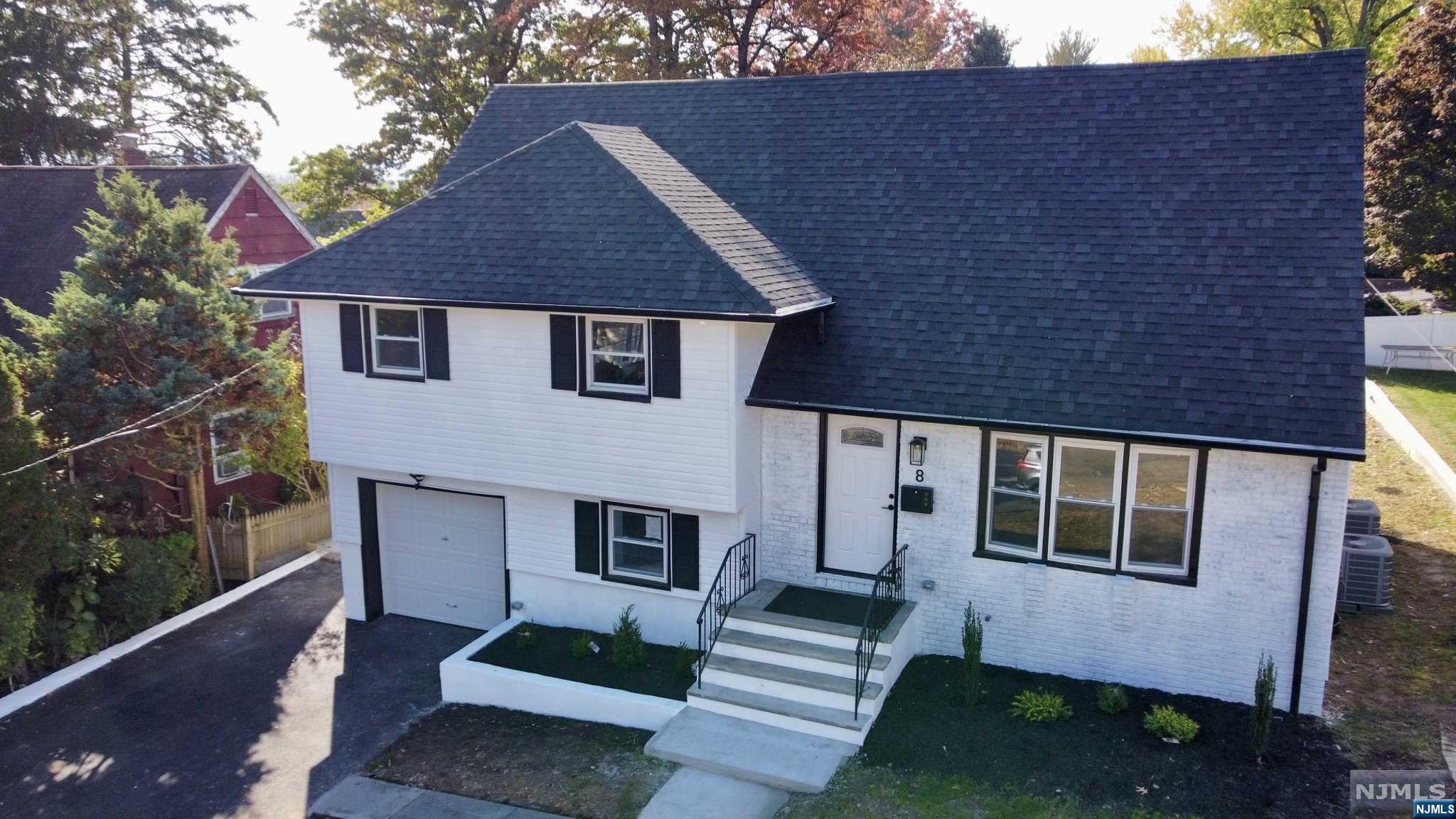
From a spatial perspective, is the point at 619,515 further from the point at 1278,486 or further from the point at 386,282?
the point at 1278,486

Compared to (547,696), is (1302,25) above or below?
above

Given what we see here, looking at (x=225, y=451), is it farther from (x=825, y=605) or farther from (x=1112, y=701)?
(x=1112, y=701)

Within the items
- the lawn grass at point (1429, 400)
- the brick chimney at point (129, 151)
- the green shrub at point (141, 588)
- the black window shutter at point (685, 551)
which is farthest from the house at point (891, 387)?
the brick chimney at point (129, 151)

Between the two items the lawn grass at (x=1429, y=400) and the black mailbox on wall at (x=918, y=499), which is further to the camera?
the lawn grass at (x=1429, y=400)

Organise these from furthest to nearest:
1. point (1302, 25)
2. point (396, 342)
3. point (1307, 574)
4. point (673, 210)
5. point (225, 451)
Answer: point (1302, 25) < point (225, 451) < point (396, 342) < point (673, 210) < point (1307, 574)

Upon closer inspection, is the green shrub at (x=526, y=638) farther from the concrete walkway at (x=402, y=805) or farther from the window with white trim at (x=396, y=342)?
the window with white trim at (x=396, y=342)

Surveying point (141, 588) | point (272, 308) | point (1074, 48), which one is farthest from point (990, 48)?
point (141, 588)
